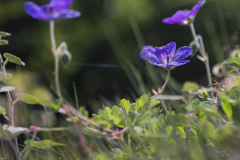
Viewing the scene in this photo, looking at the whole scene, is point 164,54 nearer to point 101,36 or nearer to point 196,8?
point 196,8

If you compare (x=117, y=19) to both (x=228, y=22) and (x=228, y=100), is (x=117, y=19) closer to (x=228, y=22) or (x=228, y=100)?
(x=228, y=22)

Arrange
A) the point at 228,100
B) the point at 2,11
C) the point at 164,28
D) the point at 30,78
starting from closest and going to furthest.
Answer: the point at 228,100 < the point at 30,78 < the point at 2,11 < the point at 164,28

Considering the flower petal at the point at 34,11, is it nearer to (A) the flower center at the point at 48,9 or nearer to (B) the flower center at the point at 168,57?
(A) the flower center at the point at 48,9

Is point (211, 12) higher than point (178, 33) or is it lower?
higher

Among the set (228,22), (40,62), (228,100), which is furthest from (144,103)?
(228,22)

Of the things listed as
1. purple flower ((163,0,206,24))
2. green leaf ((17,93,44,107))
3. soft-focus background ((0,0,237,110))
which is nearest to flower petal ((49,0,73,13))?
green leaf ((17,93,44,107))

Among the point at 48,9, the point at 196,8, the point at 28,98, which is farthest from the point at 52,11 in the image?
the point at 196,8

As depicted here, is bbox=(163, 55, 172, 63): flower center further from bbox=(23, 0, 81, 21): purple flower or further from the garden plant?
bbox=(23, 0, 81, 21): purple flower
